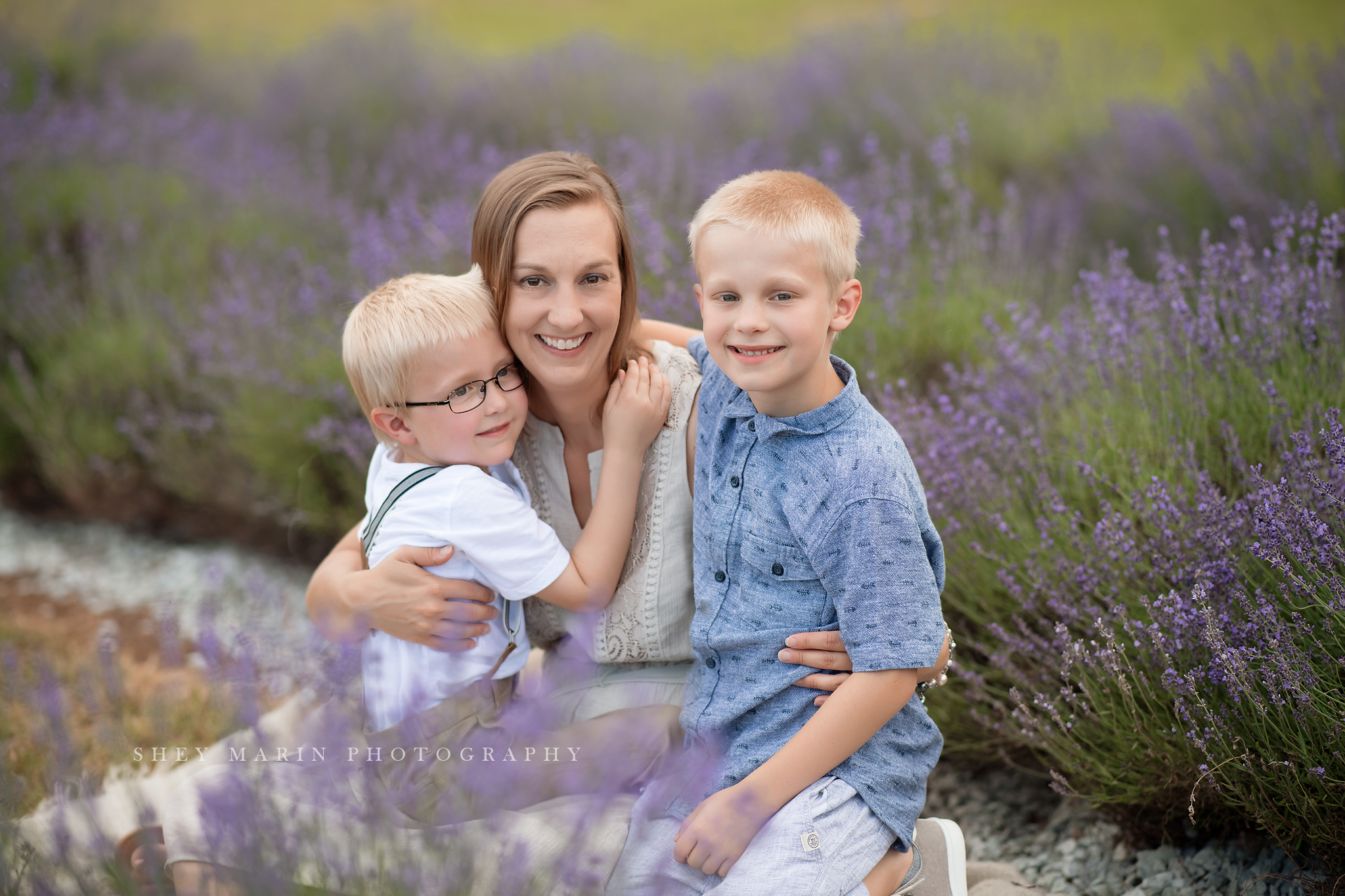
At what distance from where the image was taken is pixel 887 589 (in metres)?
1.36

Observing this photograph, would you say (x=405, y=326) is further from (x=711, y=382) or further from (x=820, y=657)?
(x=820, y=657)

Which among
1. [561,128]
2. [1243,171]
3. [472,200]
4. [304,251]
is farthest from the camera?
[561,128]

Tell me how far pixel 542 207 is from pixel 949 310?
1.59 meters

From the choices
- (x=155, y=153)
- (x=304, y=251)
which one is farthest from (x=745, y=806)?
(x=155, y=153)

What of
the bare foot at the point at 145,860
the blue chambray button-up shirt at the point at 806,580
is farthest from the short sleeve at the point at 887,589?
the bare foot at the point at 145,860

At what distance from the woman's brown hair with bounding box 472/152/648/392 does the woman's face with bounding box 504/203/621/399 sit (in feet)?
0.05

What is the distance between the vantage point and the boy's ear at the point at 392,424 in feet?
5.53

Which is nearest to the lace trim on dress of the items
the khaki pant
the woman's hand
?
the khaki pant

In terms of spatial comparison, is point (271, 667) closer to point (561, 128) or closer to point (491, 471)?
point (491, 471)

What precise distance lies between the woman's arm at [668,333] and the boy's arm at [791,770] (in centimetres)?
82

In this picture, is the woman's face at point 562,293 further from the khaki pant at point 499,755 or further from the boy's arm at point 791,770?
the boy's arm at point 791,770

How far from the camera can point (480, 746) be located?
136 cm

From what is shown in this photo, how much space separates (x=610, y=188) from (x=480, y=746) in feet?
3.22

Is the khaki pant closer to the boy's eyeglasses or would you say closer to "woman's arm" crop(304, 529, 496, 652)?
"woman's arm" crop(304, 529, 496, 652)
